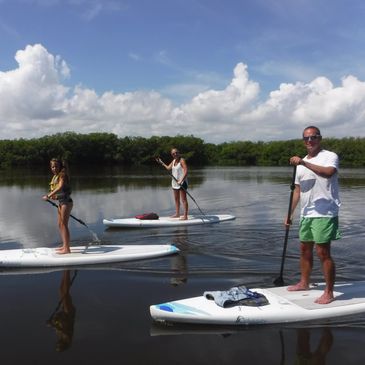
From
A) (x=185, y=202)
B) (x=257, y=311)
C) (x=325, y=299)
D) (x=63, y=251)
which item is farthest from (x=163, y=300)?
(x=185, y=202)

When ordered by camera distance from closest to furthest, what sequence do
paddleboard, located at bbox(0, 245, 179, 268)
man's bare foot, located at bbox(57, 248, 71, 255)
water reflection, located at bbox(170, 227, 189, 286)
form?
1. water reflection, located at bbox(170, 227, 189, 286)
2. paddleboard, located at bbox(0, 245, 179, 268)
3. man's bare foot, located at bbox(57, 248, 71, 255)

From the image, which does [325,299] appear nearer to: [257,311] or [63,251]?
[257,311]

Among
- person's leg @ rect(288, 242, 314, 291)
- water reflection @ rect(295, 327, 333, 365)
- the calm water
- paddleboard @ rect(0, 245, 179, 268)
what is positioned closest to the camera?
water reflection @ rect(295, 327, 333, 365)

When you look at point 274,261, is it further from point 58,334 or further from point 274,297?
point 58,334

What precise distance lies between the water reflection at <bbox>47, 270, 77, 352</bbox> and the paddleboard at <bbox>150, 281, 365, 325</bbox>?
1.11 meters

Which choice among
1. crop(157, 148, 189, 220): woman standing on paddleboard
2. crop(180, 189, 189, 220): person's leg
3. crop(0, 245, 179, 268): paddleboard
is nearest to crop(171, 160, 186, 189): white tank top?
crop(157, 148, 189, 220): woman standing on paddleboard

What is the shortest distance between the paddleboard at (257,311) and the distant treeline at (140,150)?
83.5 meters

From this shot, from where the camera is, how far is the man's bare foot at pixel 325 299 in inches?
240

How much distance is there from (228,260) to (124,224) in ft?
17.2

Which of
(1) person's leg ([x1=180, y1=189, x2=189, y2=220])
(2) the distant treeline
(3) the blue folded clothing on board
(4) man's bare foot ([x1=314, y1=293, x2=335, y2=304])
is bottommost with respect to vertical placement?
(4) man's bare foot ([x1=314, y1=293, x2=335, y2=304])

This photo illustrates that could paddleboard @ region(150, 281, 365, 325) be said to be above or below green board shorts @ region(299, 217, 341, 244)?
below

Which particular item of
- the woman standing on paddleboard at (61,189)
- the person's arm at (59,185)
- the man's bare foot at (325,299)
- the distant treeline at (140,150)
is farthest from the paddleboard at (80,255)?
the distant treeline at (140,150)

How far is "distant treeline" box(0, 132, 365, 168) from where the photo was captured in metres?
100

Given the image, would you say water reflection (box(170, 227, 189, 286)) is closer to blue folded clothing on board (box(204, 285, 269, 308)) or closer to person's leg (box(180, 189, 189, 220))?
person's leg (box(180, 189, 189, 220))
